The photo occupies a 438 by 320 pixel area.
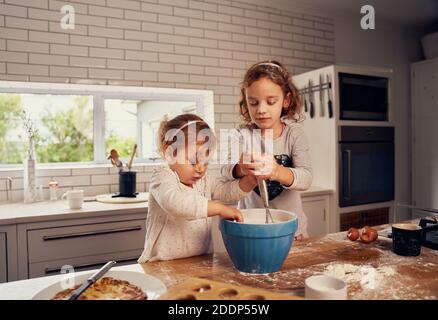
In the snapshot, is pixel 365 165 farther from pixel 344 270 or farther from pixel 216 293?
pixel 216 293

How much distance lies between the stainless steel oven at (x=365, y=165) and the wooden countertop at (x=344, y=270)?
1.50 meters

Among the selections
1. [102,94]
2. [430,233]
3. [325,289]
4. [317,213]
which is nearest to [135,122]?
[102,94]

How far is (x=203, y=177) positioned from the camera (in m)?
1.37

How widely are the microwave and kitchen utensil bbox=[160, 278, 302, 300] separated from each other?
216 cm

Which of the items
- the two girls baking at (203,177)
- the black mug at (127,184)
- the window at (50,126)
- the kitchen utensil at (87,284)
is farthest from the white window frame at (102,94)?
the kitchen utensil at (87,284)

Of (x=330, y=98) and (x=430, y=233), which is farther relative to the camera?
(x=330, y=98)

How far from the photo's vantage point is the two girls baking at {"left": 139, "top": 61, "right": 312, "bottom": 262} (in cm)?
108

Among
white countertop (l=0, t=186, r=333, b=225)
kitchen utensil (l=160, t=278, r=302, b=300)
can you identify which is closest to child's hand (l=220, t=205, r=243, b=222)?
kitchen utensil (l=160, t=278, r=302, b=300)

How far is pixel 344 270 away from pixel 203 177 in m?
0.61

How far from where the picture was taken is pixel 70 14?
95.8 inches

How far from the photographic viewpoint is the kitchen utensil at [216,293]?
737mm

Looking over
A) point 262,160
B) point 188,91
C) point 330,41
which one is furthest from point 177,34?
point 262,160

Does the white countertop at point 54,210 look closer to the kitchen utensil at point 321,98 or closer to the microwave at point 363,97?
the kitchen utensil at point 321,98

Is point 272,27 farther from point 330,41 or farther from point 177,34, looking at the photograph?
point 177,34
